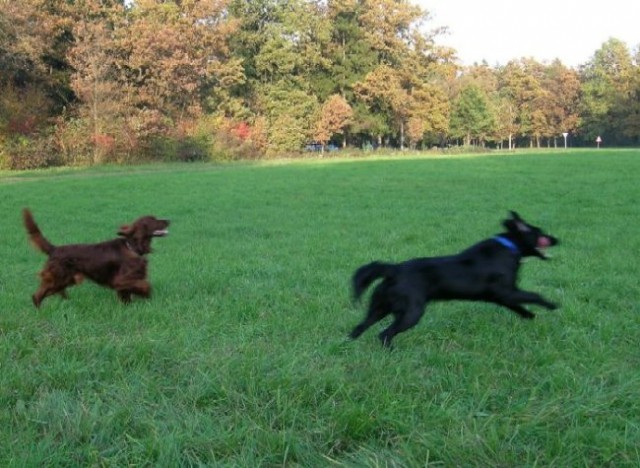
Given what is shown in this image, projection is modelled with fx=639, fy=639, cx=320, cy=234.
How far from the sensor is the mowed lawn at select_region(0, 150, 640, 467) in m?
2.80

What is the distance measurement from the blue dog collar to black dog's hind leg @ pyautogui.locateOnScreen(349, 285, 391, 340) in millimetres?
1168

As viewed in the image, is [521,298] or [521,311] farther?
[521,311]

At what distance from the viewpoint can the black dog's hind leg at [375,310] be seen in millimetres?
4262

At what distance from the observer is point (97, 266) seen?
5754mm

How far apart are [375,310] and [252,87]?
169ft

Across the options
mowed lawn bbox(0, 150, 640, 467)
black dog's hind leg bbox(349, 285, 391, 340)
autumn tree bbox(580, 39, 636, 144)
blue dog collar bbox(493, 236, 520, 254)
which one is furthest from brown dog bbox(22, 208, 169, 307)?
autumn tree bbox(580, 39, 636, 144)

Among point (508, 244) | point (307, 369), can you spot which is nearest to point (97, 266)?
point (307, 369)

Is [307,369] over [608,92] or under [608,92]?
under

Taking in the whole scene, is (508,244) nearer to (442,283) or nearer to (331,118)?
(442,283)

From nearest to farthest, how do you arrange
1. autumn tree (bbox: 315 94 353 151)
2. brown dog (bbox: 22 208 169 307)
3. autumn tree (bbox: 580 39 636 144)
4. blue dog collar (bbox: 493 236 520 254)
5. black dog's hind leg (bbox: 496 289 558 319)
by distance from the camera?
black dog's hind leg (bbox: 496 289 558 319) < blue dog collar (bbox: 493 236 520 254) < brown dog (bbox: 22 208 169 307) < autumn tree (bbox: 315 94 353 151) < autumn tree (bbox: 580 39 636 144)

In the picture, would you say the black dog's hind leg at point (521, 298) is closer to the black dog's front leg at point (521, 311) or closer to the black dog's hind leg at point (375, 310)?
the black dog's front leg at point (521, 311)

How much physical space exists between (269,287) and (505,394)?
3.24 metres

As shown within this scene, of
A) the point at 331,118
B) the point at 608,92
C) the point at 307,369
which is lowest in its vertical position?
the point at 307,369

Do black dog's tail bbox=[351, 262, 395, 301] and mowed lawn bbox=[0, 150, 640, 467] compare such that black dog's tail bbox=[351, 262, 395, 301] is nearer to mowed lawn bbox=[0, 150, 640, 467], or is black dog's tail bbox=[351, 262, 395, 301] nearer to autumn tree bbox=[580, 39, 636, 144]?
mowed lawn bbox=[0, 150, 640, 467]
